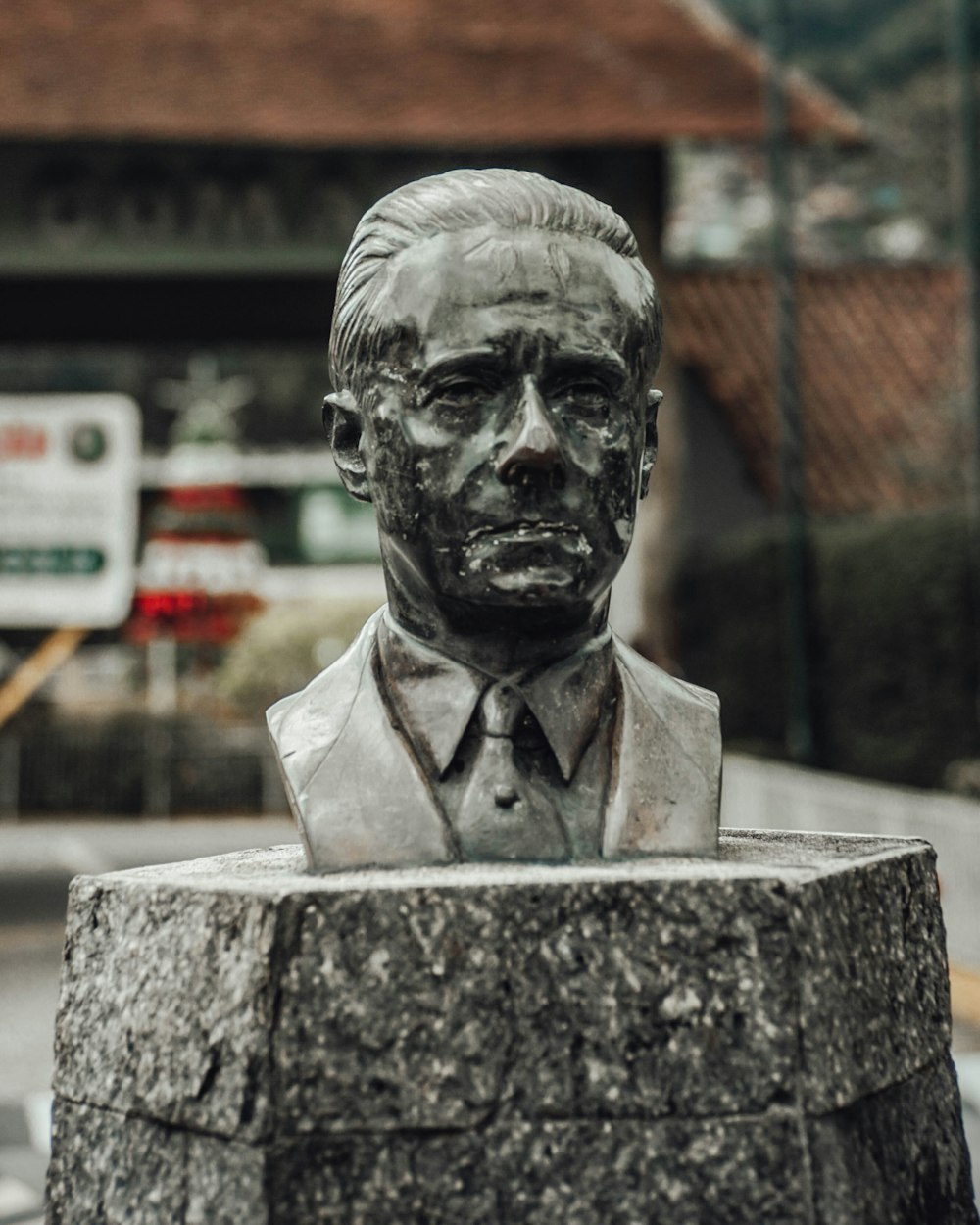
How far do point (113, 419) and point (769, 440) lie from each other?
41.4 feet

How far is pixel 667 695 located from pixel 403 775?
1.70ft

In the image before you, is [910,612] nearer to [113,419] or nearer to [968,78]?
[968,78]

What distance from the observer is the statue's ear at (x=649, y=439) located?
2977 millimetres

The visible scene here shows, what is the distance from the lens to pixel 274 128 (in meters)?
10.3

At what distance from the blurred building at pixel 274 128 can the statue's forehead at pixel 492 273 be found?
783 cm

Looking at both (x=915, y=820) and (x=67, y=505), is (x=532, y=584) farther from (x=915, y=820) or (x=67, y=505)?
(x=915, y=820)

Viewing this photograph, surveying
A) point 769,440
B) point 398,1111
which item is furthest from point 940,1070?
point 769,440

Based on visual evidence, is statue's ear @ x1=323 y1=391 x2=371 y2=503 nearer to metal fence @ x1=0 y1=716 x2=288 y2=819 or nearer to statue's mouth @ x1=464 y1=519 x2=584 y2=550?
statue's mouth @ x1=464 y1=519 x2=584 y2=550

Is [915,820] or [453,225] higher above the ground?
[453,225]

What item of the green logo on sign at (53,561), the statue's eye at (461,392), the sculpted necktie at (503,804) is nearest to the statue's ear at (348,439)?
the statue's eye at (461,392)

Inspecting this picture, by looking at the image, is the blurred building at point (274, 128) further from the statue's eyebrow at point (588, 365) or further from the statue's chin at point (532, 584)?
the statue's chin at point (532, 584)

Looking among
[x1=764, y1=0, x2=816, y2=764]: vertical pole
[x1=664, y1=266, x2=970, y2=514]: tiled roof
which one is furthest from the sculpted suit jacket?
[x1=664, y1=266, x2=970, y2=514]: tiled roof

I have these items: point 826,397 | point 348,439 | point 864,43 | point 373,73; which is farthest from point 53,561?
point 864,43

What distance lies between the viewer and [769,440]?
17.5 metres
